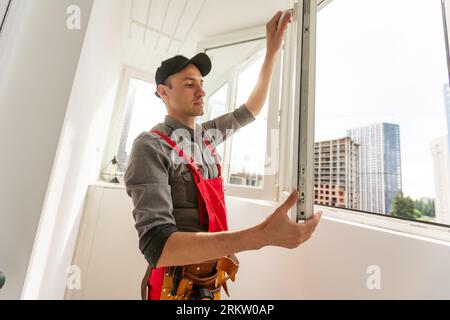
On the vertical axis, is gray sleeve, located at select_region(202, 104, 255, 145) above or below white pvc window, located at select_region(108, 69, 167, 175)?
below

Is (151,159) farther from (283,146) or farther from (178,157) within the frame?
(283,146)

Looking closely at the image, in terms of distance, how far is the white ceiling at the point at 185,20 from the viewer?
1448 millimetres

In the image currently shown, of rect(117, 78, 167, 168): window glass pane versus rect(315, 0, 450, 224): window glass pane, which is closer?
rect(315, 0, 450, 224): window glass pane

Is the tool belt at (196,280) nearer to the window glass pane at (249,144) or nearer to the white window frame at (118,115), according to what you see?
the window glass pane at (249,144)

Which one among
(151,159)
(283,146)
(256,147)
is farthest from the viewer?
(256,147)

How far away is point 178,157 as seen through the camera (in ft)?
2.40

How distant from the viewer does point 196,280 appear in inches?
28.2

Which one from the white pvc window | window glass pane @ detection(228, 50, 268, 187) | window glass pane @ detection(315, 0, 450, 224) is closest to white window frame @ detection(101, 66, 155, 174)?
the white pvc window

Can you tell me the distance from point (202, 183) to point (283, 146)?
67 centimetres

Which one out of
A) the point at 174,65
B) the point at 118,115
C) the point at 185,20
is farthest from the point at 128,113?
the point at 174,65

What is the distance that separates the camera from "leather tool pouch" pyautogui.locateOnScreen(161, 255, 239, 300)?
2.26ft

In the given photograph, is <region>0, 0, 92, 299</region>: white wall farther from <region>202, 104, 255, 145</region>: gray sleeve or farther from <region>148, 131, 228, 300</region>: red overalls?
<region>202, 104, 255, 145</region>: gray sleeve

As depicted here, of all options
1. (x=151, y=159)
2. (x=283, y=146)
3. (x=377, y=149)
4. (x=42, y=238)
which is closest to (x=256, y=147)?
(x=283, y=146)

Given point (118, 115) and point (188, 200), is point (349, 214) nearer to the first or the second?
point (188, 200)
